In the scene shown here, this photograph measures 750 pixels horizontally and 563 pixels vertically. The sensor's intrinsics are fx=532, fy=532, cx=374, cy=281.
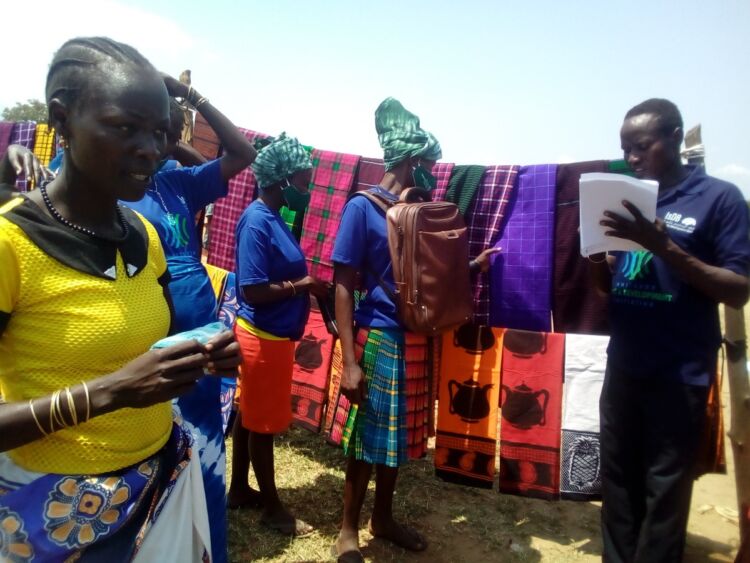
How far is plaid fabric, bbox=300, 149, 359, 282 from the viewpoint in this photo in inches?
153

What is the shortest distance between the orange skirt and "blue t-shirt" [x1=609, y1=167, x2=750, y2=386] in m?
1.70

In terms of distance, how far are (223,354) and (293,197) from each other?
1.87 metres

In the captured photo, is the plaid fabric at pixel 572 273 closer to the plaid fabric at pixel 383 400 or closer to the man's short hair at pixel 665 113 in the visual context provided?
the man's short hair at pixel 665 113

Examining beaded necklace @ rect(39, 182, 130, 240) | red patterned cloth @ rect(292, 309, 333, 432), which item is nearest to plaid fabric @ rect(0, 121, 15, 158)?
red patterned cloth @ rect(292, 309, 333, 432)

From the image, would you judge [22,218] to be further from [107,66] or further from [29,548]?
[29,548]

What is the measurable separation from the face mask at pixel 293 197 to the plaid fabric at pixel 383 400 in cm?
91

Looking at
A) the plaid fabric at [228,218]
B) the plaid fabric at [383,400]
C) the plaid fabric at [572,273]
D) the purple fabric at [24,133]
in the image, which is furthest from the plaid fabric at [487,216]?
the purple fabric at [24,133]

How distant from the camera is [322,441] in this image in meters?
4.11

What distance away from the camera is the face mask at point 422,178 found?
268cm

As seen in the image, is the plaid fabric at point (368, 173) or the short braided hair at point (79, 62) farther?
the plaid fabric at point (368, 173)

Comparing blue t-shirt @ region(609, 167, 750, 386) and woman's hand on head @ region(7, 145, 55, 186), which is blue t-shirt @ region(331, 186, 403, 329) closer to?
blue t-shirt @ region(609, 167, 750, 386)

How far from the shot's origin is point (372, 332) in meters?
2.53

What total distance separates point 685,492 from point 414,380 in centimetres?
123

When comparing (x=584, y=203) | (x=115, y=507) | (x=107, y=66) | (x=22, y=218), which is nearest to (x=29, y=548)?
(x=115, y=507)
